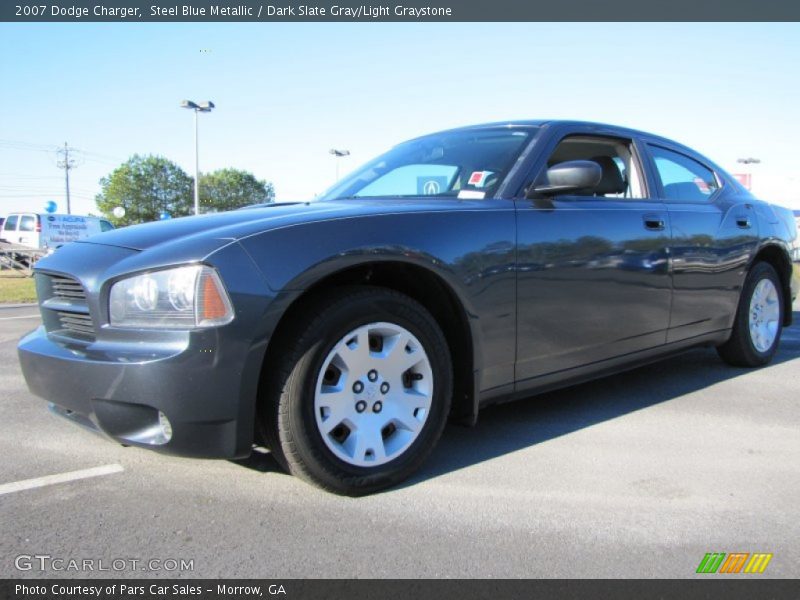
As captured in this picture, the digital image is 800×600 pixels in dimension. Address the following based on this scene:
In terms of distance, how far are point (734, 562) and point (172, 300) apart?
199 centimetres

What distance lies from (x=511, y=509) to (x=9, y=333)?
630 cm

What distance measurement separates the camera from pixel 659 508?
2395 millimetres

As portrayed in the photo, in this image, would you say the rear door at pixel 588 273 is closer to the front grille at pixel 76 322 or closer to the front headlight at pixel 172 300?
the front headlight at pixel 172 300

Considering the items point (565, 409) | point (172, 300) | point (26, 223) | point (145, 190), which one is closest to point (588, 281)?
point (565, 409)

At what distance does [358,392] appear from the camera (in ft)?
8.03

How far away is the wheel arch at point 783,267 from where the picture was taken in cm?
478

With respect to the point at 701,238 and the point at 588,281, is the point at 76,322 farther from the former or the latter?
the point at 701,238

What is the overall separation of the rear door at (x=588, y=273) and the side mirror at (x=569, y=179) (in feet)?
0.20

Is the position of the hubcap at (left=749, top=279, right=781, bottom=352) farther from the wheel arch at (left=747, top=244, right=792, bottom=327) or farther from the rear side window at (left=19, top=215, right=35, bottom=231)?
the rear side window at (left=19, top=215, right=35, bottom=231)

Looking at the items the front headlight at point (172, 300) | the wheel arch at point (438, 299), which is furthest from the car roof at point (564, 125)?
the front headlight at point (172, 300)

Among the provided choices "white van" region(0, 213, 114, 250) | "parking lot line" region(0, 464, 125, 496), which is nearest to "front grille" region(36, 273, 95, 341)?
"parking lot line" region(0, 464, 125, 496)

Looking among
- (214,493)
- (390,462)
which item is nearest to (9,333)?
(214,493)
